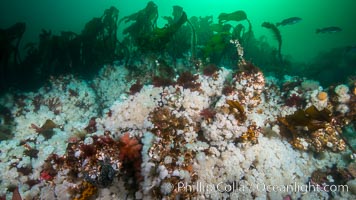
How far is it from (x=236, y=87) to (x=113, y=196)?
3088mm

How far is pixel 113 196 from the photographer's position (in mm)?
3578

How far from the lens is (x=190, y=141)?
402cm

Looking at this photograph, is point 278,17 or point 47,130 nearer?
point 47,130

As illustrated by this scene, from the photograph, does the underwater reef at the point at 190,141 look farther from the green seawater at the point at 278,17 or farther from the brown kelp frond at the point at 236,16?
the green seawater at the point at 278,17

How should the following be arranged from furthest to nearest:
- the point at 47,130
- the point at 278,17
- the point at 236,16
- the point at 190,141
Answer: the point at 278,17, the point at 236,16, the point at 47,130, the point at 190,141

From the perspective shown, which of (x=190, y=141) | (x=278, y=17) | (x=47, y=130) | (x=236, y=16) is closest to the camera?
(x=190, y=141)

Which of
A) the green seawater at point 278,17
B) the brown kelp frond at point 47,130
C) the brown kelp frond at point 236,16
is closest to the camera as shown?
the brown kelp frond at point 47,130

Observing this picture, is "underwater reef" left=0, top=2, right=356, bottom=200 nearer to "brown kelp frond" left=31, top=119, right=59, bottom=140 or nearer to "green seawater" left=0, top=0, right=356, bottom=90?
"brown kelp frond" left=31, top=119, right=59, bottom=140

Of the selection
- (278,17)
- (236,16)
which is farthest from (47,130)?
(278,17)

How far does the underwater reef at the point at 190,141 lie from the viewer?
11.7 ft

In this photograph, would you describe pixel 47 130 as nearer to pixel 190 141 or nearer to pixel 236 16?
pixel 190 141

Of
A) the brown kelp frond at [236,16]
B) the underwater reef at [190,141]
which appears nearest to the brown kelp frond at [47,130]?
the underwater reef at [190,141]

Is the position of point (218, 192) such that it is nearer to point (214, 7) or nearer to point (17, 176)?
point (17, 176)

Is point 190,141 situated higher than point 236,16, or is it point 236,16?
point 236,16
